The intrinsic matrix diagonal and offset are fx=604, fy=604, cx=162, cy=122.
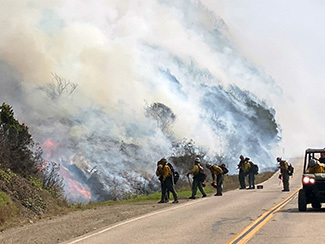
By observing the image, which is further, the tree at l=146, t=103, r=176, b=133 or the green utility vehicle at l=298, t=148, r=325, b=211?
the tree at l=146, t=103, r=176, b=133

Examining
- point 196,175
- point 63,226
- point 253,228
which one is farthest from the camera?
point 196,175

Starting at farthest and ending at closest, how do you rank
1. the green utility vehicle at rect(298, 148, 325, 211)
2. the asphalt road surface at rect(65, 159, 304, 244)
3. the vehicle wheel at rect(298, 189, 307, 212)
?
the vehicle wheel at rect(298, 189, 307, 212), the green utility vehicle at rect(298, 148, 325, 211), the asphalt road surface at rect(65, 159, 304, 244)

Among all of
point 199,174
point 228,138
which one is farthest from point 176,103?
point 199,174

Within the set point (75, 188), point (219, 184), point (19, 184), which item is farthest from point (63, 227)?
point (75, 188)

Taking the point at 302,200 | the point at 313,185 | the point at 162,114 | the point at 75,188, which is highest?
the point at 162,114

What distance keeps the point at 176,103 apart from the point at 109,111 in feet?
38.5

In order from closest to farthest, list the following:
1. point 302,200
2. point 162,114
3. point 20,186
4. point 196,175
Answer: point 302,200 < point 20,186 < point 196,175 < point 162,114

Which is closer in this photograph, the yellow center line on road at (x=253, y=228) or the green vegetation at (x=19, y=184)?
the yellow center line on road at (x=253, y=228)

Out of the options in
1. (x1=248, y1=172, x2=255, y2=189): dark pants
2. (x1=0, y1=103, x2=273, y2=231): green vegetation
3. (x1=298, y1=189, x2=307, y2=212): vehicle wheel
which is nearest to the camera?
(x1=298, y1=189, x2=307, y2=212): vehicle wheel

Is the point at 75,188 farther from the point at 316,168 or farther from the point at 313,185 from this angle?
the point at 313,185

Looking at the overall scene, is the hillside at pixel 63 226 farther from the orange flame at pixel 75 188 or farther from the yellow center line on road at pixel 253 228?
the orange flame at pixel 75 188

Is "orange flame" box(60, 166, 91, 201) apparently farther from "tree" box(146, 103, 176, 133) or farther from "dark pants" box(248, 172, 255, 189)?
"dark pants" box(248, 172, 255, 189)

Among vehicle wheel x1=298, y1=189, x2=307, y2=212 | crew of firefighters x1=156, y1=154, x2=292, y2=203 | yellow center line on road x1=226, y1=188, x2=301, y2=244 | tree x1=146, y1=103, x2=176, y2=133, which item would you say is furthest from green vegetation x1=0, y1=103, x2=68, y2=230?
tree x1=146, y1=103, x2=176, y2=133

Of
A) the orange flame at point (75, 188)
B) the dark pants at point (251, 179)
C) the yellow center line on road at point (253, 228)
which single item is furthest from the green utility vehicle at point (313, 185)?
the orange flame at point (75, 188)
